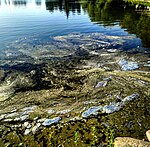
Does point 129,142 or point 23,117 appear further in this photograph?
point 23,117

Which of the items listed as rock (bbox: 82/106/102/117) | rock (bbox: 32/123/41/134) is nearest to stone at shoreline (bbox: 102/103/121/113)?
rock (bbox: 82/106/102/117)

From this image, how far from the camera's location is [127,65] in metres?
21.2

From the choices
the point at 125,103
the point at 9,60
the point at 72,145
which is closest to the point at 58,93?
the point at 125,103

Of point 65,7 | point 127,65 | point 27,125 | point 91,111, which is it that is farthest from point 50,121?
point 65,7

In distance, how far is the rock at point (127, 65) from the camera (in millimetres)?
20456

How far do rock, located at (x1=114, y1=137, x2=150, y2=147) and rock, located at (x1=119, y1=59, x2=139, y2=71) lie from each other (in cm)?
938

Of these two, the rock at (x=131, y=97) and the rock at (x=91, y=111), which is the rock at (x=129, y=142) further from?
the rock at (x=131, y=97)

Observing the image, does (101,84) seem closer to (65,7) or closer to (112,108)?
(112,108)

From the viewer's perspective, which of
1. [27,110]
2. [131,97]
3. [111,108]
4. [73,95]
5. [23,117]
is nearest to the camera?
[23,117]

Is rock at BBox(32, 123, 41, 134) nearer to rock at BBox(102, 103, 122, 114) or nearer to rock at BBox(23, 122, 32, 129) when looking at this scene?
rock at BBox(23, 122, 32, 129)

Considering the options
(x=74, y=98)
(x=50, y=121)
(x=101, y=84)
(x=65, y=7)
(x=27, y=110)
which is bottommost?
(x=50, y=121)

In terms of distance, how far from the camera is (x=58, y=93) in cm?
1683

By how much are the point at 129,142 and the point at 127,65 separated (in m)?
10.8

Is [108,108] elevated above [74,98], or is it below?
below
